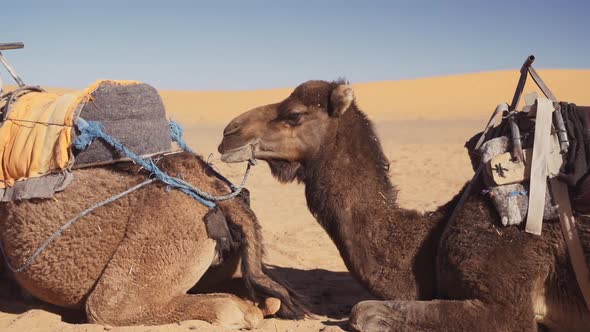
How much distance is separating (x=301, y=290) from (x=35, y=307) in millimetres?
2341

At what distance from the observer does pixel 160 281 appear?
459 cm

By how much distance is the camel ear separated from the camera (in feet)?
16.3

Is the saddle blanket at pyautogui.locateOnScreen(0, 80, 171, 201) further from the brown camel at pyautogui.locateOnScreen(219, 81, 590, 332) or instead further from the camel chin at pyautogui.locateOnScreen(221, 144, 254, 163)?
the brown camel at pyautogui.locateOnScreen(219, 81, 590, 332)

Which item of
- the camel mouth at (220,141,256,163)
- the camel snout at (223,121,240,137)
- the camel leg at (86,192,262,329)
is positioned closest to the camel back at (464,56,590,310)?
the camel mouth at (220,141,256,163)

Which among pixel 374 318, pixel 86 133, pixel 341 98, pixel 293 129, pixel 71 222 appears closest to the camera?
pixel 374 318

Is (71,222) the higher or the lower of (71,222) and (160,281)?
the higher

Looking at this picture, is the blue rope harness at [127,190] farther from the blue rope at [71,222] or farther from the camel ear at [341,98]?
the camel ear at [341,98]

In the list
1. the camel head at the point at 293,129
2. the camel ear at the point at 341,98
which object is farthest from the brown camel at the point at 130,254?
the camel ear at the point at 341,98

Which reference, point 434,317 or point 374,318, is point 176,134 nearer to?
point 374,318

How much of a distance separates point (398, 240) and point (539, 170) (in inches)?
42.8

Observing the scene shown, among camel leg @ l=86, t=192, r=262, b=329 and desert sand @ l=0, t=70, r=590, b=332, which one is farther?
desert sand @ l=0, t=70, r=590, b=332

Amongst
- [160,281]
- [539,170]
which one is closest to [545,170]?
[539,170]

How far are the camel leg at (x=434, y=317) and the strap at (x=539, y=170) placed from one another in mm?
582

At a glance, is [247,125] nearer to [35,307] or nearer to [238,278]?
[238,278]
